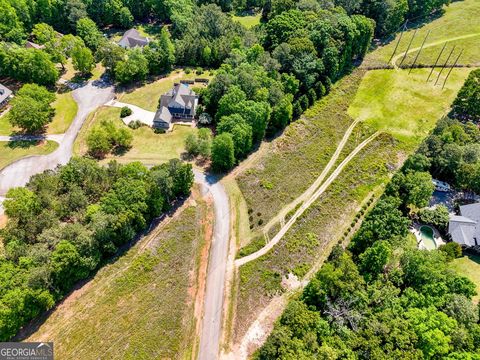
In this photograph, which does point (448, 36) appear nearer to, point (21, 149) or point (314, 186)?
point (314, 186)

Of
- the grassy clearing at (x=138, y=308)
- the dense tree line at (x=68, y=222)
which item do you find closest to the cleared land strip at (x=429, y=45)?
the dense tree line at (x=68, y=222)

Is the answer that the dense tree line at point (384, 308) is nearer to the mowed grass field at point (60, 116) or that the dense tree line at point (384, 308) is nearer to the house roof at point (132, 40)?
the mowed grass field at point (60, 116)

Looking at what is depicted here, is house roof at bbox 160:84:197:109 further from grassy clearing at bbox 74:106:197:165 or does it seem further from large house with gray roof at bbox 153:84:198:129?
grassy clearing at bbox 74:106:197:165

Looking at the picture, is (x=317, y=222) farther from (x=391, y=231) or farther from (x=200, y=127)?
(x=200, y=127)

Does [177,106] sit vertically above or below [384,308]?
above

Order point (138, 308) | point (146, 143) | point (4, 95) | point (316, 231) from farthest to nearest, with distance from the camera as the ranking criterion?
point (4, 95) < point (146, 143) < point (316, 231) < point (138, 308)

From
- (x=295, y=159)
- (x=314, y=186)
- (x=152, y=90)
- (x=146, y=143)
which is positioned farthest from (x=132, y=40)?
(x=314, y=186)
